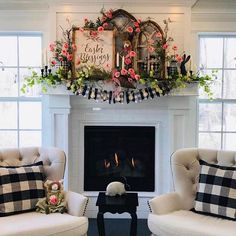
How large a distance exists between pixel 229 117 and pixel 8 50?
2748 millimetres

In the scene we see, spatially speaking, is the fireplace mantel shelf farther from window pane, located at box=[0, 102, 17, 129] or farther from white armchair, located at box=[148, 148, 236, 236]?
white armchair, located at box=[148, 148, 236, 236]

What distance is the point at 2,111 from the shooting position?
4.42 meters

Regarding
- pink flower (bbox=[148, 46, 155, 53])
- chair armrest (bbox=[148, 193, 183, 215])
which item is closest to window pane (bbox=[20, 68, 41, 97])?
pink flower (bbox=[148, 46, 155, 53])

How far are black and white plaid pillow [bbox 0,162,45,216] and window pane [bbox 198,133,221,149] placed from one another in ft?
6.77

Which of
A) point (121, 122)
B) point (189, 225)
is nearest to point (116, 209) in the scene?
point (189, 225)

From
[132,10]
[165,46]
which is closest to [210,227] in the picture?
[165,46]

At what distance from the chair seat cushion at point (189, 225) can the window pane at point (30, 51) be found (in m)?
2.37

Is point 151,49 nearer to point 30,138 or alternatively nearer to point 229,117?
point 229,117

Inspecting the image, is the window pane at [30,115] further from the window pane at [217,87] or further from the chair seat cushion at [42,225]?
the window pane at [217,87]

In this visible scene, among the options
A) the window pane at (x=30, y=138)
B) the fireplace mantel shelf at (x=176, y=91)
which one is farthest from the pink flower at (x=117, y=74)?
the window pane at (x=30, y=138)

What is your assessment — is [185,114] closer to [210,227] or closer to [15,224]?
[210,227]

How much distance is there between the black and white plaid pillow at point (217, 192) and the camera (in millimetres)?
2980

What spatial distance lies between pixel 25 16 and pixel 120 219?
256 centimetres

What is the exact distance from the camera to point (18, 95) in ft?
14.5
